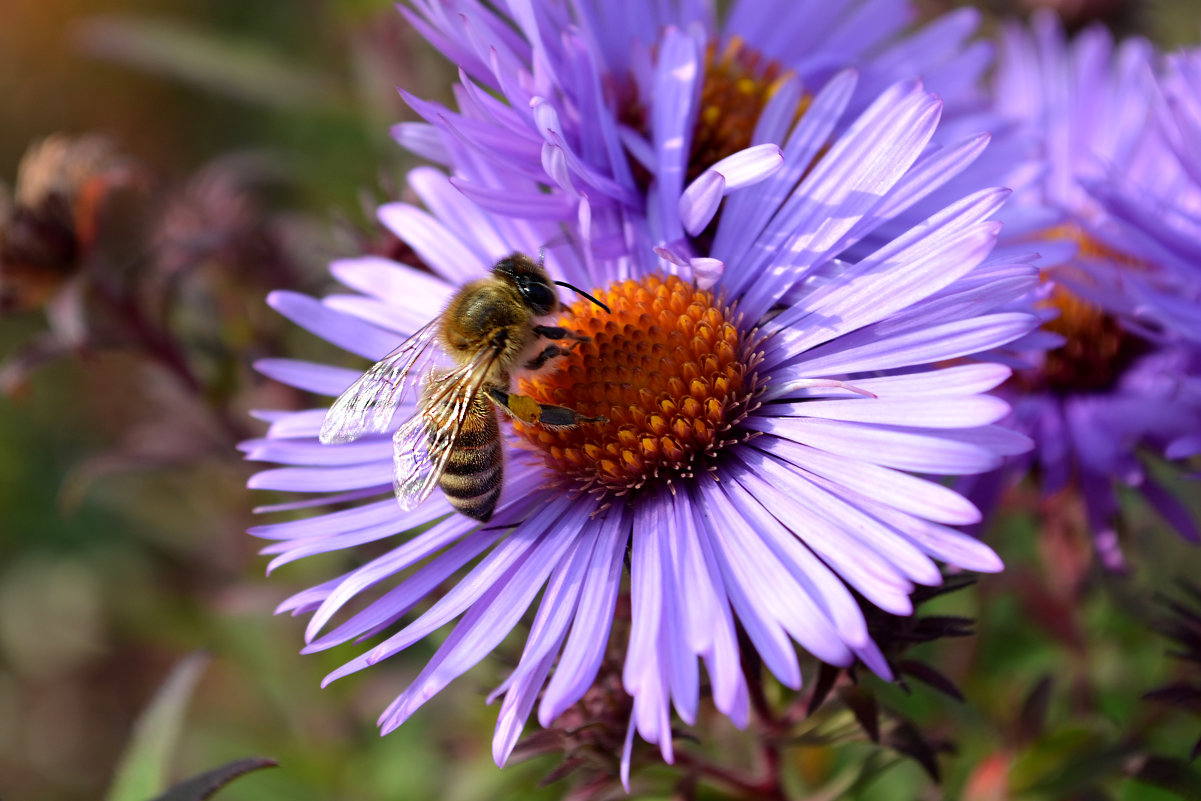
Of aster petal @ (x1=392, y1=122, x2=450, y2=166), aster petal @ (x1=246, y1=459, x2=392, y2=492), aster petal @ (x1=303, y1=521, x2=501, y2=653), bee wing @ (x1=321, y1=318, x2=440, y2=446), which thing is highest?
aster petal @ (x1=392, y1=122, x2=450, y2=166)

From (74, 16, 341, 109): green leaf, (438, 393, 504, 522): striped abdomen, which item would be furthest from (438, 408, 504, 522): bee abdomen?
(74, 16, 341, 109): green leaf

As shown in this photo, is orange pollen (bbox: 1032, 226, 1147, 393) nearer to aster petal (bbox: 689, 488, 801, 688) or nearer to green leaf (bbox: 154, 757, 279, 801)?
aster petal (bbox: 689, 488, 801, 688)

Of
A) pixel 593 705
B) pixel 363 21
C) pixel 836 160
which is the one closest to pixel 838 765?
pixel 593 705

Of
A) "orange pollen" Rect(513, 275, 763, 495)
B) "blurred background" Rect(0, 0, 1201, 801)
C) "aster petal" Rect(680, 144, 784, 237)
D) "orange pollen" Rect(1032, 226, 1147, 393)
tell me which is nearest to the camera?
"aster petal" Rect(680, 144, 784, 237)

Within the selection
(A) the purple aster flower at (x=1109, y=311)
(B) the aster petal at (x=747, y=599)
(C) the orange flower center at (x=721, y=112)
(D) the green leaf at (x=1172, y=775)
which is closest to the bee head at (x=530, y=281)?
(C) the orange flower center at (x=721, y=112)

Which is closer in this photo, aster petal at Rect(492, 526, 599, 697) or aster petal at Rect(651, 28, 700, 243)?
aster petal at Rect(492, 526, 599, 697)

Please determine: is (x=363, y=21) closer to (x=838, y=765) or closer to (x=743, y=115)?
(x=743, y=115)
